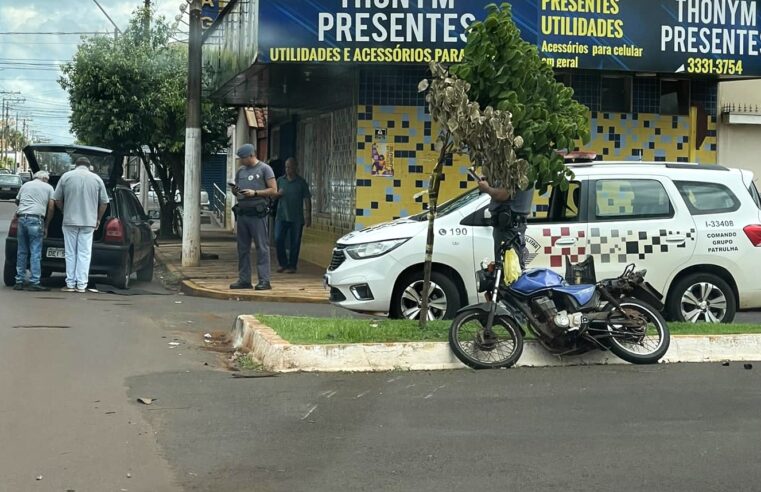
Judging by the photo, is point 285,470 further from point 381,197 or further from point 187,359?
point 381,197

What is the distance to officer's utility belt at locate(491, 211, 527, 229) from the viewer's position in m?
9.38

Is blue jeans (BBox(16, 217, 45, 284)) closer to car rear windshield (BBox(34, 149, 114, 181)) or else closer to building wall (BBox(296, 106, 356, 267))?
car rear windshield (BBox(34, 149, 114, 181))

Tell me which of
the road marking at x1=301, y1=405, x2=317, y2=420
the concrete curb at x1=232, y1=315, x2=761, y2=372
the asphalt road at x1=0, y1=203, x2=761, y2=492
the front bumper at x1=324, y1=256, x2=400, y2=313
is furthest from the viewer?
the front bumper at x1=324, y1=256, x2=400, y2=313

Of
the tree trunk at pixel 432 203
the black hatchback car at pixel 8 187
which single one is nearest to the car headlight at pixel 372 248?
the tree trunk at pixel 432 203

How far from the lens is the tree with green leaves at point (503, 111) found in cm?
831

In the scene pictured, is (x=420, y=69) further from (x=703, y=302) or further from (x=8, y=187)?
(x=8, y=187)

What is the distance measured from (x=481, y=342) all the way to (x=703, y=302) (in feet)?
10.8

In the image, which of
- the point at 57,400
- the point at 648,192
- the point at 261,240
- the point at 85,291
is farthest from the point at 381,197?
the point at 57,400

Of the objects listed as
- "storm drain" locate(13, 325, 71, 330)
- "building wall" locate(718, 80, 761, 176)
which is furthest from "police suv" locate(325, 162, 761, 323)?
"building wall" locate(718, 80, 761, 176)

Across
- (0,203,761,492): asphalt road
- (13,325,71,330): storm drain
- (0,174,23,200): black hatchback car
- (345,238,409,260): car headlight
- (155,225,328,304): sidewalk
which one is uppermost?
(0,174,23,200): black hatchback car

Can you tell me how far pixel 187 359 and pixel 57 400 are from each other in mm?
1871

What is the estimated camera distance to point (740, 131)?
17078 mm

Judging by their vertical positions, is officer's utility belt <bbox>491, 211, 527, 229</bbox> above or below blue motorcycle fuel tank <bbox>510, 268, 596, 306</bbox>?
above

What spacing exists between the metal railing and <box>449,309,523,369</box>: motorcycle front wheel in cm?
2587
